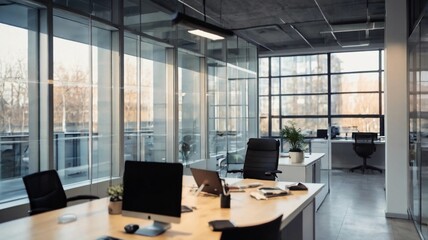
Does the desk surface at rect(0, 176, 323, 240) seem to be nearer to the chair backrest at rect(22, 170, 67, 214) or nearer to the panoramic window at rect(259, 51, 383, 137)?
the chair backrest at rect(22, 170, 67, 214)

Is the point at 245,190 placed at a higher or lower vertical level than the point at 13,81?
lower

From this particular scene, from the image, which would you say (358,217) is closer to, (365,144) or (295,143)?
(295,143)

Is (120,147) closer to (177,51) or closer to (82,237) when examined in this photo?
(177,51)

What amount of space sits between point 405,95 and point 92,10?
459cm

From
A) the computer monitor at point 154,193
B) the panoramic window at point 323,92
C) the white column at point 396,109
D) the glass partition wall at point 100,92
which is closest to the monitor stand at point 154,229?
the computer monitor at point 154,193

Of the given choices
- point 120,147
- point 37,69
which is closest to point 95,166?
point 120,147

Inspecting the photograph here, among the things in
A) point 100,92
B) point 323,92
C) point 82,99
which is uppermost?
point 323,92

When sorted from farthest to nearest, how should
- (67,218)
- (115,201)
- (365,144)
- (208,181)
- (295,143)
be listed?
(365,144)
(295,143)
(208,181)
(115,201)
(67,218)

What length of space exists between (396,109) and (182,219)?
4.01 m

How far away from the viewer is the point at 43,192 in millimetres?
3346

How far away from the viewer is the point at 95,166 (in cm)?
541

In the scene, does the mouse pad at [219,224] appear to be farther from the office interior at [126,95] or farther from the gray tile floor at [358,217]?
the gray tile floor at [358,217]

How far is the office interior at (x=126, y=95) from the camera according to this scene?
177 inches

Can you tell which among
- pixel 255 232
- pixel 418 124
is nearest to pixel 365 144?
pixel 418 124
